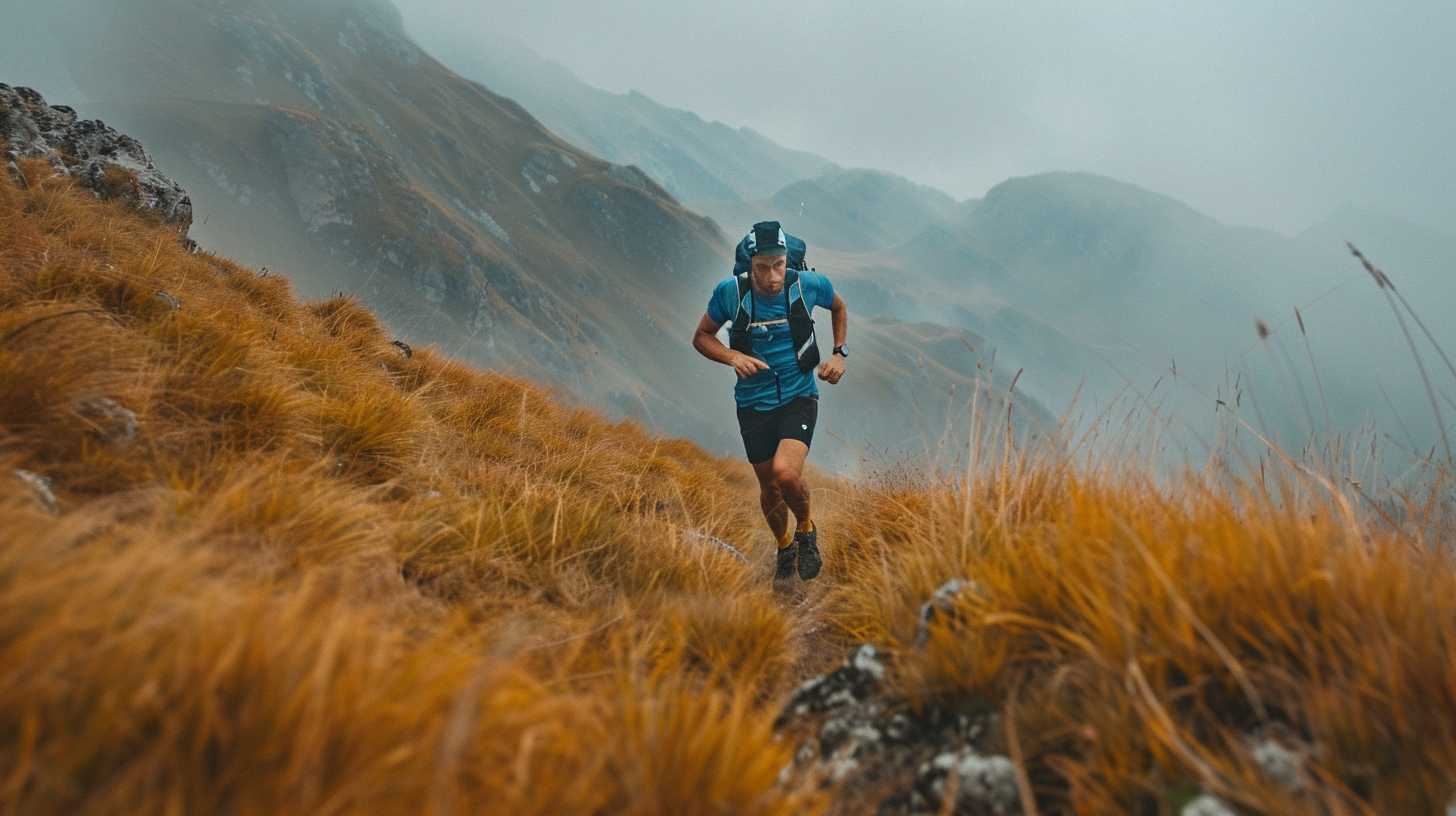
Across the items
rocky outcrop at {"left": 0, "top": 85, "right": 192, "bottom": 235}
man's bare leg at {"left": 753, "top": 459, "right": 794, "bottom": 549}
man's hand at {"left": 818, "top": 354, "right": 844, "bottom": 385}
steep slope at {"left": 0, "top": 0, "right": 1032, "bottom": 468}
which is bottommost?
man's bare leg at {"left": 753, "top": 459, "right": 794, "bottom": 549}

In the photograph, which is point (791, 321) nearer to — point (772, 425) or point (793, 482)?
point (772, 425)

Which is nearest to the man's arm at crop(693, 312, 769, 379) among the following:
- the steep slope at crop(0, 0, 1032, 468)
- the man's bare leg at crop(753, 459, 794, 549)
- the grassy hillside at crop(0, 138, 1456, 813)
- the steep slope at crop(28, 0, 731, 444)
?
the man's bare leg at crop(753, 459, 794, 549)

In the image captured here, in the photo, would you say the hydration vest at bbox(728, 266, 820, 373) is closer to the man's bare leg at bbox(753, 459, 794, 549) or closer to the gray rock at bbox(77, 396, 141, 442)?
the man's bare leg at bbox(753, 459, 794, 549)

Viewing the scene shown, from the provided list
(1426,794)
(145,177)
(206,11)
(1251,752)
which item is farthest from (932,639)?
(206,11)

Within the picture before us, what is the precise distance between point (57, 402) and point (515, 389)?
5.90m

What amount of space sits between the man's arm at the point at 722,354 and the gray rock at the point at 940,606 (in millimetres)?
2515

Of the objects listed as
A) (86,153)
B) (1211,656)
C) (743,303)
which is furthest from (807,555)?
(86,153)

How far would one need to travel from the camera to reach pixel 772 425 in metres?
6.07

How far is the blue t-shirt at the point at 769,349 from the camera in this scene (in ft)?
19.5

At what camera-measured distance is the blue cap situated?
570cm

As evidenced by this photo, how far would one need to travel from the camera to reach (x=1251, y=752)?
60.9 inches

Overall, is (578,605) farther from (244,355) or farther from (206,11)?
(206,11)

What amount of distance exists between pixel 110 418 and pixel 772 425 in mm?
4507

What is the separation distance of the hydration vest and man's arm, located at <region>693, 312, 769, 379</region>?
185mm
